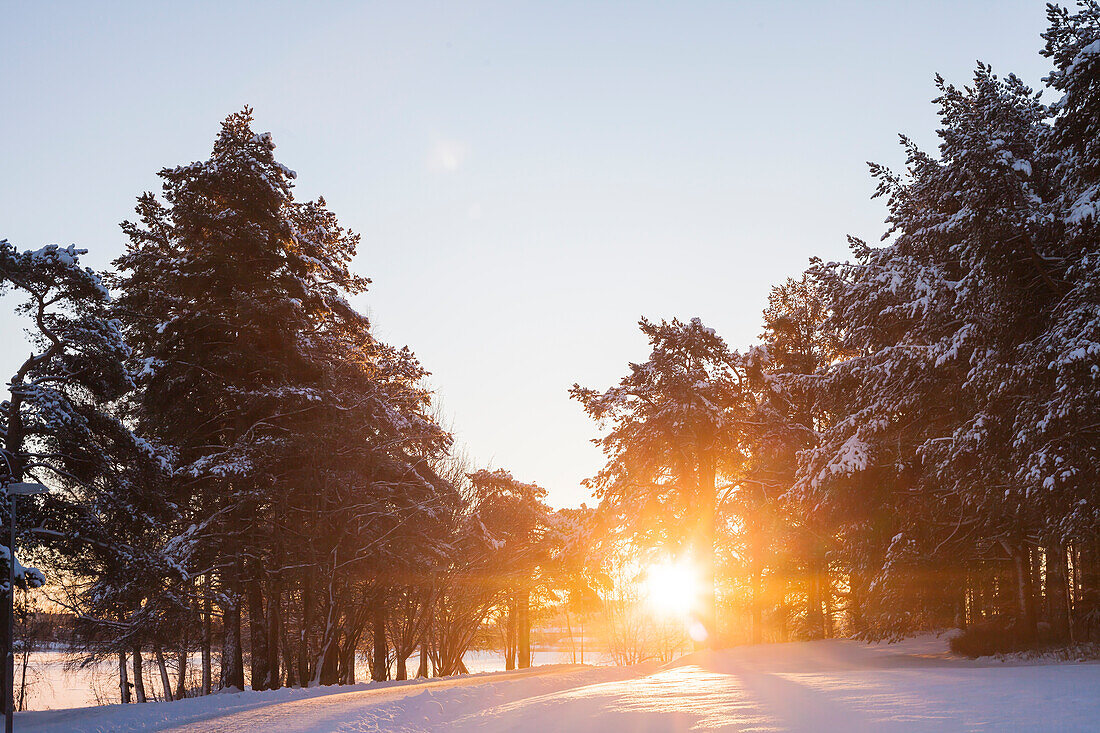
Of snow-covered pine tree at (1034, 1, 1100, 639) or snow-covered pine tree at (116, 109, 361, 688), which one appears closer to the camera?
snow-covered pine tree at (1034, 1, 1100, 639)

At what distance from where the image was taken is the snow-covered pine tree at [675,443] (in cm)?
2952

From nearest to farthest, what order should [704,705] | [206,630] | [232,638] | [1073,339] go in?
[704,705]
[1073,339]
[232,638]
[206,630]

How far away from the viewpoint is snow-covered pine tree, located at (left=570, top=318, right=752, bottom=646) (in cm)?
2952

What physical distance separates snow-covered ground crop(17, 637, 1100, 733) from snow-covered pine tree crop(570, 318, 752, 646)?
9.83 m

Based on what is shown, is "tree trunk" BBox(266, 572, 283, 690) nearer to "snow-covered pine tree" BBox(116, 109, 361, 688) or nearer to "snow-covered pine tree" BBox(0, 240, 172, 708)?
"snow-covered pine tree" BBox(116, 109, 361, 688)

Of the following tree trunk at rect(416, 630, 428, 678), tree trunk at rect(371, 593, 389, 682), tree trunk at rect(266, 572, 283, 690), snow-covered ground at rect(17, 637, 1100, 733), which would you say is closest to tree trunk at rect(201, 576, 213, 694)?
tree trunk at rect(266, 572, 283, 690)

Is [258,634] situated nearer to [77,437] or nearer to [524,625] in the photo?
[77,437]

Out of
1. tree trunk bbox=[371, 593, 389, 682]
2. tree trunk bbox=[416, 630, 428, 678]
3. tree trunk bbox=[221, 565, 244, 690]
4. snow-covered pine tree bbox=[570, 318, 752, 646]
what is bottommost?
tree trunk bbox=[416, 630, 428, 678]

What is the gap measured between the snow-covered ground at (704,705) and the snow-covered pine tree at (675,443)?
9.83 meters

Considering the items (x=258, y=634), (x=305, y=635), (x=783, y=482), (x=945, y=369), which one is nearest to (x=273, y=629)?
(x=258, y=634)

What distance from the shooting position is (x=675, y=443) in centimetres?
2928

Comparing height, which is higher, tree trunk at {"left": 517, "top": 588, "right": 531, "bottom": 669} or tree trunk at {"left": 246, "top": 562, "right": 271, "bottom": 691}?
tree trunk at {"left": 246, "top": 562, "right": 271, "bottom": 691}

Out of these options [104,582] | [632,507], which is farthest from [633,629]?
[104,582]

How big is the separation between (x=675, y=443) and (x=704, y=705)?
1915 centimetres
